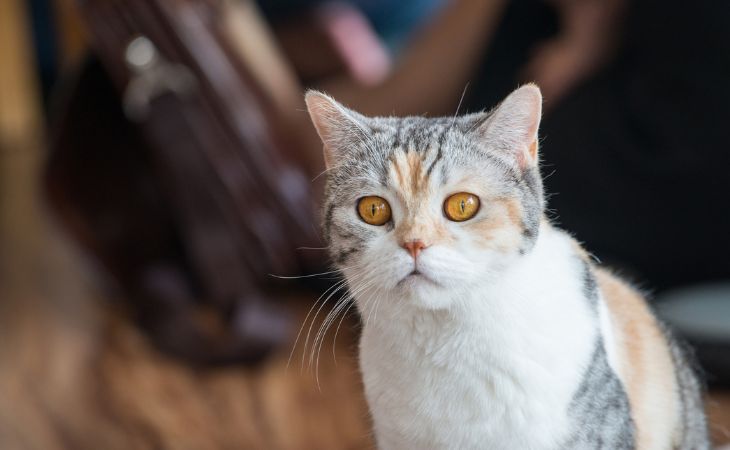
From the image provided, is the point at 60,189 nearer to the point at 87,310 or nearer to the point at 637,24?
the point at 87,310

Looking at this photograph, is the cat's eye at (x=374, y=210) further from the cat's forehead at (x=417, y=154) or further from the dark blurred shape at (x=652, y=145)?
the dark blurred shape at (x=652, y=145)

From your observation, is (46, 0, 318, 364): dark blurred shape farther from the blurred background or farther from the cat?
the cat

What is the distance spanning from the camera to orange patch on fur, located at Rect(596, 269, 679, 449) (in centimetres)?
53

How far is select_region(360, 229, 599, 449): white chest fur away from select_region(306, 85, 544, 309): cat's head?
0.06 ft

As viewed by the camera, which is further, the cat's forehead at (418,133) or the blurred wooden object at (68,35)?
the blurred wooden object at (68,35)

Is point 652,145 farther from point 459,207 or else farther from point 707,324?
point 459,207

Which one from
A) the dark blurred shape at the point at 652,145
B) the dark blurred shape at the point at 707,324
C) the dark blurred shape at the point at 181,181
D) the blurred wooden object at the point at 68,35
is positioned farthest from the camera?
the blurred wooden object at the point at 68,35

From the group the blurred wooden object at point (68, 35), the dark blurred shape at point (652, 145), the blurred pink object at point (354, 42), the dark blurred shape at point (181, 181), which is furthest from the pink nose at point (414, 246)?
the blurred wooden object at point (68, 35)

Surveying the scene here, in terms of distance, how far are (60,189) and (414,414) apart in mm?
1066

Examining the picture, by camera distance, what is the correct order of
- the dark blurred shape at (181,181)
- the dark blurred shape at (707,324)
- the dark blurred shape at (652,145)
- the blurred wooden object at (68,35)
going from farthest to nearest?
the blurred wooden object at (68,35), the dark blurred shape at (181,181), the dark blurred shape at (652,145), the dark blurred shape at (707,324)

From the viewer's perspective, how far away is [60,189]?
1422 mm

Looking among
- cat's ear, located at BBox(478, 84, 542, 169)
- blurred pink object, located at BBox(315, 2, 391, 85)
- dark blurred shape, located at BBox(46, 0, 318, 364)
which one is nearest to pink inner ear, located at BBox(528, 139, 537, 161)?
cat's ear, located at BBox(478, 84, 542, 169)

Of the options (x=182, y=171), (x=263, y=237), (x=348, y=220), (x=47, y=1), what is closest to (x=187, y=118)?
(x=182, y=171)

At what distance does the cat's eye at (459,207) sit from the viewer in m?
0.50
